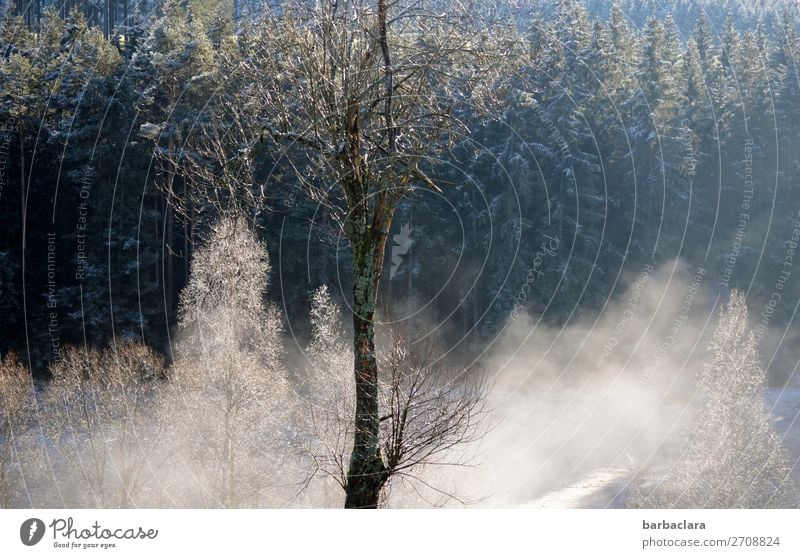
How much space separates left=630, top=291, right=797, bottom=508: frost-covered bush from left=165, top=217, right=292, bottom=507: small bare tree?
10943mm

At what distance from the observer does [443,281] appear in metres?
37.0

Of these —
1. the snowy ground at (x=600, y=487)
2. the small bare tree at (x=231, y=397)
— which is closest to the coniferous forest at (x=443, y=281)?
the small bare tree at (x=231, y=397)

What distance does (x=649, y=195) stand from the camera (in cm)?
3938

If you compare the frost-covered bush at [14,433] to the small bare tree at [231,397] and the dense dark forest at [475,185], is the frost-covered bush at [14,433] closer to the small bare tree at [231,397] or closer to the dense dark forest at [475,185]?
the small bare tree at [231,397]

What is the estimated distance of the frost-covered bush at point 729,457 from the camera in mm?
21094

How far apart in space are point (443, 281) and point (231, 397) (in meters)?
16.2

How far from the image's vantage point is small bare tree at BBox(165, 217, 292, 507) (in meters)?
22.3

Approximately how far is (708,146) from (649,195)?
5569mm

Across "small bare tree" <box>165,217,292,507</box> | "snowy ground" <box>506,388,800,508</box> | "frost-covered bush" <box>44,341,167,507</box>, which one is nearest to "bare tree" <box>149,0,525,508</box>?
"small bare tree" <box>165,217,292,507</box>

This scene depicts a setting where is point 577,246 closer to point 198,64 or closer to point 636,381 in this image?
point 636,381

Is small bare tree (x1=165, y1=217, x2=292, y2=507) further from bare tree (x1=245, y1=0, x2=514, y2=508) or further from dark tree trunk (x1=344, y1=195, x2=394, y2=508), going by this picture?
dark tree trunk (x1=344, y1=195, x2=394, y2=508)

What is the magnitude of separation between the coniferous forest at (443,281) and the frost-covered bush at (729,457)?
10cm

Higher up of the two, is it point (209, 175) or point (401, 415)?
point (209, 175)

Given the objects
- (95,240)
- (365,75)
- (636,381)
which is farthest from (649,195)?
(365,75)
